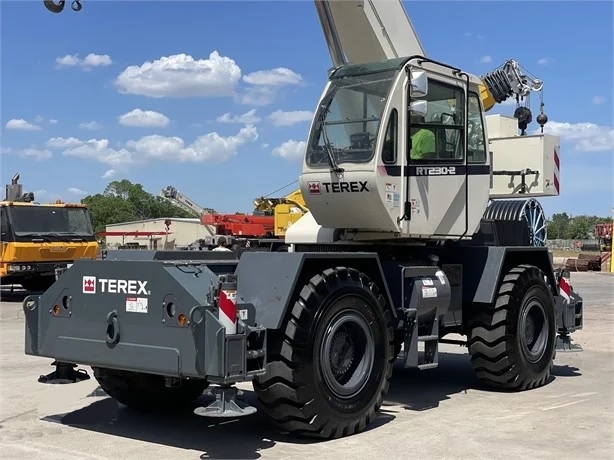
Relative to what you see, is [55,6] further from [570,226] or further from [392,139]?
[570,226]

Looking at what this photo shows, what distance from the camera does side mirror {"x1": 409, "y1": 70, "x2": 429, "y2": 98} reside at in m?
7.58

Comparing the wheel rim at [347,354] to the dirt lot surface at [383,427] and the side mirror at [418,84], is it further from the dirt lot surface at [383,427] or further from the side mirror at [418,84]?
the side mirror at [418,84]

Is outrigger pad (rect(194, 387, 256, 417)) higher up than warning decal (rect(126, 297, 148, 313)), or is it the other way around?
warning decal (rect(126, 297, 148, 313))

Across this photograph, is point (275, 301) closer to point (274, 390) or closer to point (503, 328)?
point (274, 390)

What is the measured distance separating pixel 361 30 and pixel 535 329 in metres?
4.09

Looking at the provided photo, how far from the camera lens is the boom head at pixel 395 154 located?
7.61m

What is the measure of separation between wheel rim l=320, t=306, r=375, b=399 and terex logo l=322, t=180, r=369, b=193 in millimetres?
1355

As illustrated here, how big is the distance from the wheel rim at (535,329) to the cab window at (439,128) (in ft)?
6.82

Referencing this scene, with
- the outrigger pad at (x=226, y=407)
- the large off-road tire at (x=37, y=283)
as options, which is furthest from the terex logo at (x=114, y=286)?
the large off-road tire at (x=37, y=283)

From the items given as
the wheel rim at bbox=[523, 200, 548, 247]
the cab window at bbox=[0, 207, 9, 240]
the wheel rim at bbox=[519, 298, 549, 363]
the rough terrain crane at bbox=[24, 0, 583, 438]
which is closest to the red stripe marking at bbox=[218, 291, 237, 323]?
the rough terrain crane at bbox=[24, 0, 583, 438]

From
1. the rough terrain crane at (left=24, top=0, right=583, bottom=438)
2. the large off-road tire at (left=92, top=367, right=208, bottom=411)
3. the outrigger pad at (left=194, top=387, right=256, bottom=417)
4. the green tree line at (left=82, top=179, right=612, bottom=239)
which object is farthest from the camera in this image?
the green tree line at (left=82, top=179, right=612, bottom=239)

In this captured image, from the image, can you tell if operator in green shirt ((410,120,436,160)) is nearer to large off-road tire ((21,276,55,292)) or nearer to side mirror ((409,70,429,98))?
side mirror ((409,70,429,98))

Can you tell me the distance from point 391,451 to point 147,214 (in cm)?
9875

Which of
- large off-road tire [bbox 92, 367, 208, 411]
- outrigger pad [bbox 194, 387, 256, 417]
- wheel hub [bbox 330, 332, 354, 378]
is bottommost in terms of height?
large off-road tire [bbox 92, 367, 208, 411]
